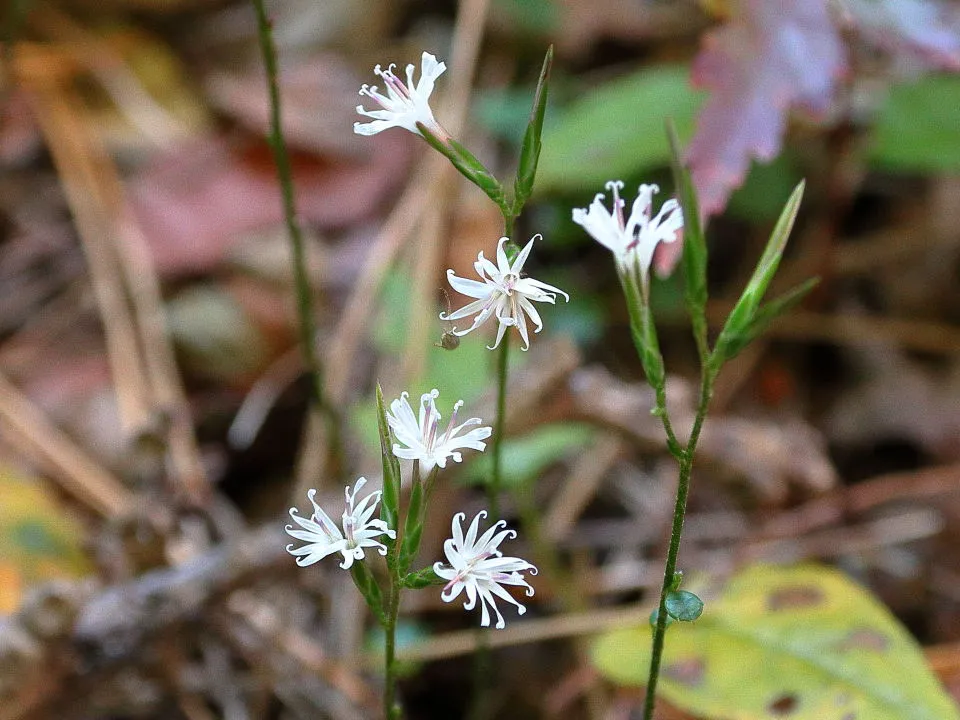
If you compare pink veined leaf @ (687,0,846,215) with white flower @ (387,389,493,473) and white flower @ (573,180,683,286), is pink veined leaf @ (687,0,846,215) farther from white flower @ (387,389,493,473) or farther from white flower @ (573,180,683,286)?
white flower @ (387,389,493,473)

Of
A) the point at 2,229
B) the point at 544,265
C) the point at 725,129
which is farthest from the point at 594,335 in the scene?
the point at 2,229

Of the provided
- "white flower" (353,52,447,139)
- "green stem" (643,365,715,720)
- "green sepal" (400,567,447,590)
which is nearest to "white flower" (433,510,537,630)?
"green sepal" (400,567,447,590)

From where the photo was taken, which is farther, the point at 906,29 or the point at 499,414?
the point at 906,29

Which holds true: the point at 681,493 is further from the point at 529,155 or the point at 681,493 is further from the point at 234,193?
the point at 234,193

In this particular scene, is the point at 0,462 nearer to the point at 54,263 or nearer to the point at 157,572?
the point at 157,572

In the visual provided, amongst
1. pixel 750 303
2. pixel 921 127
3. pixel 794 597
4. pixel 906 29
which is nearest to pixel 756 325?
pixel 750 303

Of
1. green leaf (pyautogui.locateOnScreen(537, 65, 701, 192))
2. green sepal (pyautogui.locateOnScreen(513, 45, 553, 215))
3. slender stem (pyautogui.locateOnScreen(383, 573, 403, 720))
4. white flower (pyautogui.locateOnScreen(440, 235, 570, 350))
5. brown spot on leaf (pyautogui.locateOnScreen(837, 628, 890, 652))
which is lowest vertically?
slender stem (pyautogui.locateOnScreen(383, 573, 403, 720))
